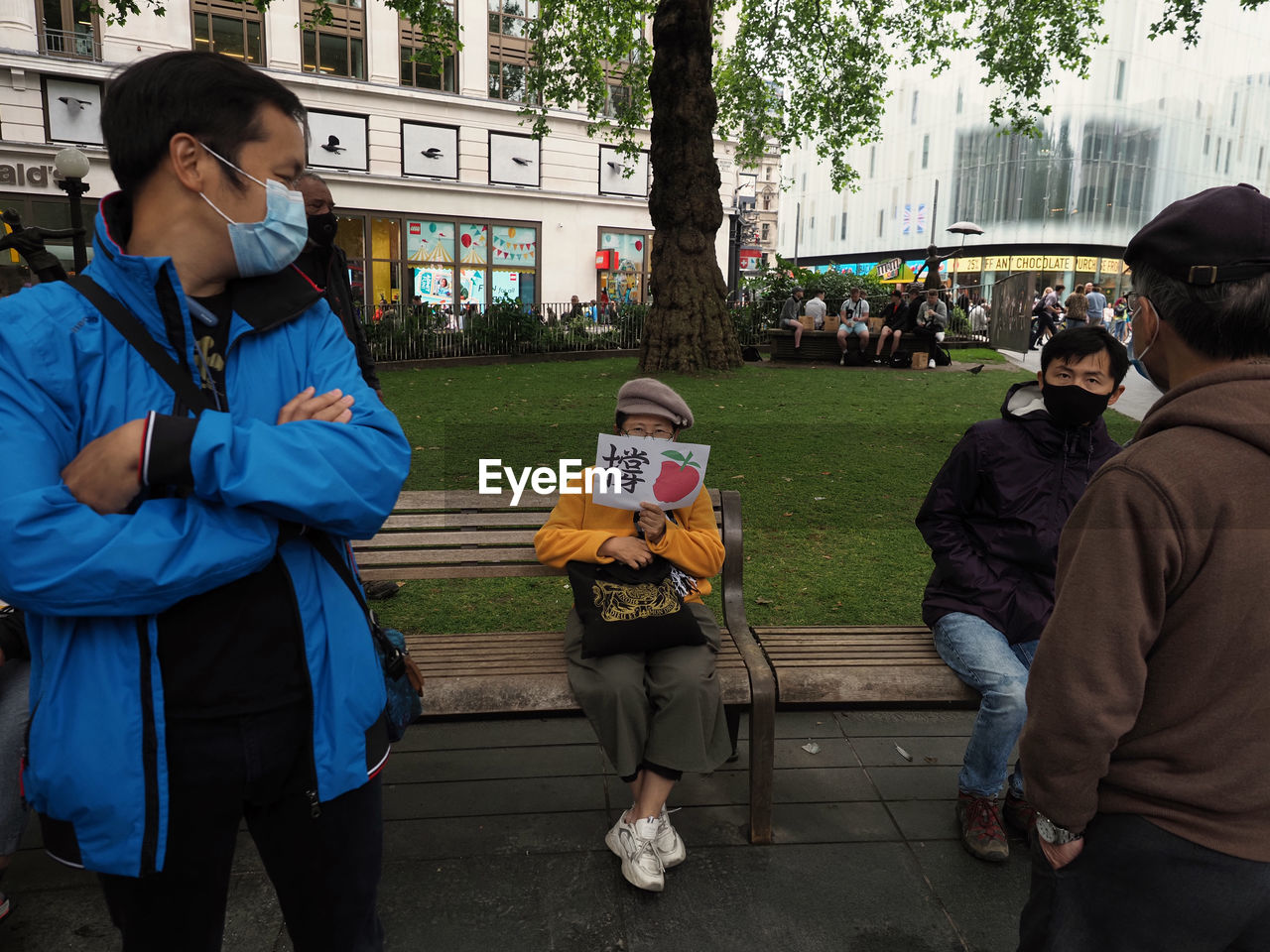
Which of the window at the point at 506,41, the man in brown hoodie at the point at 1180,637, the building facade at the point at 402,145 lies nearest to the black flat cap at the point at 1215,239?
the man in brown hoodie at the point at 1180,637

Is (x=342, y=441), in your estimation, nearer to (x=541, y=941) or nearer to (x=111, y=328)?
(x=111, y=328)

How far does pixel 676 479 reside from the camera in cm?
306

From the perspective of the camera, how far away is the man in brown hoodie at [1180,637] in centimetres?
136

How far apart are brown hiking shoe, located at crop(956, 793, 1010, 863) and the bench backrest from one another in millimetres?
970

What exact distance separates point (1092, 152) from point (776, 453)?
52641 mm

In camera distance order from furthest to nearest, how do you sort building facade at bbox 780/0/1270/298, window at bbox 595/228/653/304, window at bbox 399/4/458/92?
1. building facade at bbox 780/0/1270/298
2. window at bbox 595/228/653/304
3. window at bbox 399/4/458/92

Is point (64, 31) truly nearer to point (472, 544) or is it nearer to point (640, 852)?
point (472, 544)

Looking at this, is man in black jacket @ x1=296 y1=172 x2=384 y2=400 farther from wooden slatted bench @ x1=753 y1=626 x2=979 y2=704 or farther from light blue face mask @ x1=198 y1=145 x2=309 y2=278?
wooden slatted bench @ x1=753 y1=626 x2=979 y2=704

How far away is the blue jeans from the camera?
292 cm

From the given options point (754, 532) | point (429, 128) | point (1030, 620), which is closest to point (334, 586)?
point (1030, 620)

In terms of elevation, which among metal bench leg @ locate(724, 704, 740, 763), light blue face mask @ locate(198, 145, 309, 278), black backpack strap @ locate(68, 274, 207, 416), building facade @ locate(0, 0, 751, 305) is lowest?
metal bench leg @ locate(724, 704, 740, 763)

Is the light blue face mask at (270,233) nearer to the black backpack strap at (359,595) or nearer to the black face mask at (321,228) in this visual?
the black backpack strap at (359,595)

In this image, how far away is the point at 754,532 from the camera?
6.32 metres

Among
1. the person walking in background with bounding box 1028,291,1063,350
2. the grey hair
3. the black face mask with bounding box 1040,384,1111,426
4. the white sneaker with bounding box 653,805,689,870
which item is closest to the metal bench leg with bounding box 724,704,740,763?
the white sneaker with bounding box 653,805,689,870
